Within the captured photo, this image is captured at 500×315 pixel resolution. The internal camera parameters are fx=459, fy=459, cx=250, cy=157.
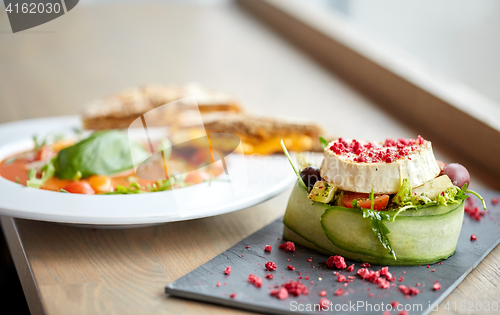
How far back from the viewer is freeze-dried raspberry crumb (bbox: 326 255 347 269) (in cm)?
129

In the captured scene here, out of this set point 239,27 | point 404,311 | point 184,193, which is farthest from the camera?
point 239,27

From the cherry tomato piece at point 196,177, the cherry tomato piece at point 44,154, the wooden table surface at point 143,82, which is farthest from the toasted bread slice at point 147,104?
the cherry tomato piece at point 196,177

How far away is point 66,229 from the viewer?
5.19ft

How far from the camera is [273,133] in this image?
2432 mm

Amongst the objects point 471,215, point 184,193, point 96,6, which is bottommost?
point 471,215

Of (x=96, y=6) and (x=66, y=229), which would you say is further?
(x=96, y=6)

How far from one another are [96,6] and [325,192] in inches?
237

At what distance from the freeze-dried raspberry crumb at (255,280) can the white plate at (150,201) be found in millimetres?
267

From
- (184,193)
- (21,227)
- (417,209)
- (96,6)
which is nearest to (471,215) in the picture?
(417,209)

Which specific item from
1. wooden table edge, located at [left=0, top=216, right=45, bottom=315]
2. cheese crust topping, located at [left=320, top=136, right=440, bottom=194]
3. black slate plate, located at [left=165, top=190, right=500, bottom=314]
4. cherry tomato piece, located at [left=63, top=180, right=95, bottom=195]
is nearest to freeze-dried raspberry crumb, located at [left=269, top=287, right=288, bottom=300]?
black slate plate, located at [left=165, top=190, right=500, bottom=314]

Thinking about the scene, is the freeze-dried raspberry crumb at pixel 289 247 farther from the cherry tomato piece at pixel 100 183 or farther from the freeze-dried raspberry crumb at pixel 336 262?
the cherry tomato piece at pixel 100 183

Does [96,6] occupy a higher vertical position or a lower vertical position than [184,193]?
higher

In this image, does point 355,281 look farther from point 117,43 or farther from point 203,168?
point 117,43

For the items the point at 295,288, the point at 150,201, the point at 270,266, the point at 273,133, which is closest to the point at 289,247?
the point at 270,266
